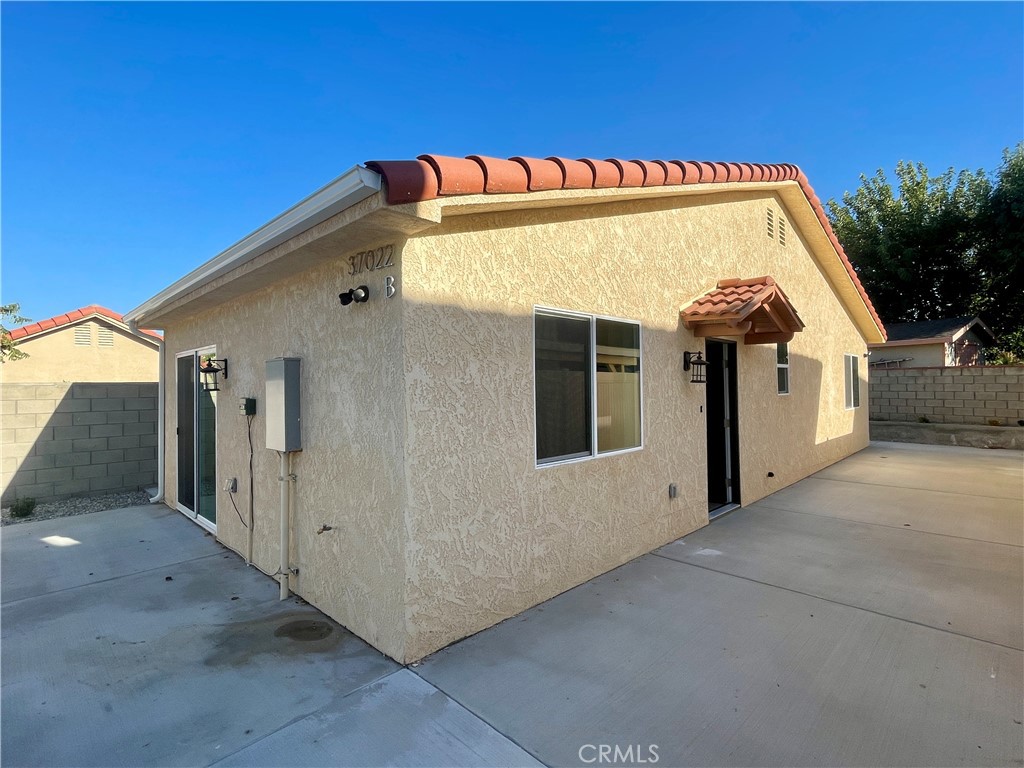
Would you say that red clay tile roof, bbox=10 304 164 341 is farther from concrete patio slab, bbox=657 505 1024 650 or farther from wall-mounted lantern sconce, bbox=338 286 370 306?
→ concrete patio slab, bbox=657 505 1024 650

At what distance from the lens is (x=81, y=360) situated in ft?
49.4

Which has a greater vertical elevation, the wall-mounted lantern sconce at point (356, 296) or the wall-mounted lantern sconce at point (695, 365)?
the wall-mounted lantern sconce at point (356, 296)

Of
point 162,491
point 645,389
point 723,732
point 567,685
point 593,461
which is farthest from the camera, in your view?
point 162,491

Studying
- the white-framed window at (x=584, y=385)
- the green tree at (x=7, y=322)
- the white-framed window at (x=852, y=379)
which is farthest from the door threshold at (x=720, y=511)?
the green tree at (x=7, y=322)

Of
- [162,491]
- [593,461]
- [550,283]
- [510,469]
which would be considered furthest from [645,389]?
[162,491]

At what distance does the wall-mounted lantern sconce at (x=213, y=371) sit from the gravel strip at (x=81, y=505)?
3.92m

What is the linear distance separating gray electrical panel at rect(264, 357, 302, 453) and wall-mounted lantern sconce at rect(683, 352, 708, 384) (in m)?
4.87

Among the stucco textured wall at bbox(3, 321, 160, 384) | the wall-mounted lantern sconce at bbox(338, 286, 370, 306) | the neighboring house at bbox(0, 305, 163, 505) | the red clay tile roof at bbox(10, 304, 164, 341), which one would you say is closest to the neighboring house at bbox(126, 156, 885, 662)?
the wall-mounted lantern sconce at bbox(338, 286, 370, 306)

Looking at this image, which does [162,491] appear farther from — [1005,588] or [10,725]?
[1005,588]

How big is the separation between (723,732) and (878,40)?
39.4 ft

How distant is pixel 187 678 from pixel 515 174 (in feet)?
14.4

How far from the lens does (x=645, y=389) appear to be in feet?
19.4

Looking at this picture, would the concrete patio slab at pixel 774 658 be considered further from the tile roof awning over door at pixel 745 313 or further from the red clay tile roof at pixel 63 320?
the red clay tile roof at pixel 63 320

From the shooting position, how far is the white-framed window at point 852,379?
1288 cm
